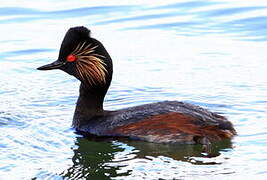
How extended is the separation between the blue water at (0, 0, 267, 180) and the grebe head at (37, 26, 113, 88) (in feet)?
2.35

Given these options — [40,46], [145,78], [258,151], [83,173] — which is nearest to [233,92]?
[145,78]

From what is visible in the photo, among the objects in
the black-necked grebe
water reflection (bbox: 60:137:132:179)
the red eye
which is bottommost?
water reflection (bbox: 60:137:132:179)

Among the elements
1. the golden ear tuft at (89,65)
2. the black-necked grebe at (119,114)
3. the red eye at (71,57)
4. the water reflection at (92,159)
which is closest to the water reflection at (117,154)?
the water reflection at (92,159)

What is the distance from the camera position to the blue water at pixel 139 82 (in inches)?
389

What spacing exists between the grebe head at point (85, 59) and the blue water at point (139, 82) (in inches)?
28.2

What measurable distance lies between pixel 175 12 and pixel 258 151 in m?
9.09

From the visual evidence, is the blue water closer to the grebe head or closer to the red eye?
the grebe head

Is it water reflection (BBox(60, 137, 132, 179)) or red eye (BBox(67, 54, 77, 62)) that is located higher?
red eye (BBox(67, 54, 77, 62))

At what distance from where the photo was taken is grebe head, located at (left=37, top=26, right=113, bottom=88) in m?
11.4

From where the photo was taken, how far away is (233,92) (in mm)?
12781

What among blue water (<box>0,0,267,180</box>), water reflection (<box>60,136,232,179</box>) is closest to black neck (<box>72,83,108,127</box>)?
blue water (<box>0,0,267,180</box>)

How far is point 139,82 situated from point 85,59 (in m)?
2.17

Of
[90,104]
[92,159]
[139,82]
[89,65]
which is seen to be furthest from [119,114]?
[139,82]

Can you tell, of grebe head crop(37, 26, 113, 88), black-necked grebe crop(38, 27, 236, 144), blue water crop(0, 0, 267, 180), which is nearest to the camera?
blue water crop(0, 0, 267, 180)
